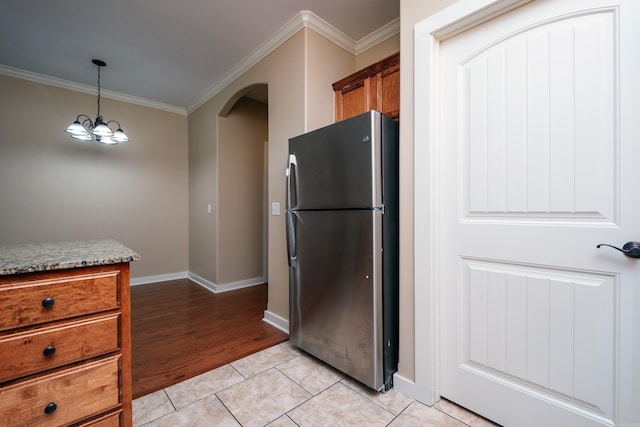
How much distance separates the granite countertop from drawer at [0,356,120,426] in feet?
1.31

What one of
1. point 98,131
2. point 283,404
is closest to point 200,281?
point 98,131

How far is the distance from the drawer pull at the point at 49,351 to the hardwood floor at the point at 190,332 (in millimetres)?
797

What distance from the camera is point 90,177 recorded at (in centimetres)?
364

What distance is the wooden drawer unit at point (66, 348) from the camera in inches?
36.9

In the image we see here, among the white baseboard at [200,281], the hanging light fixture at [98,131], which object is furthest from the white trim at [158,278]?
the hanging light fixture at [98,131]

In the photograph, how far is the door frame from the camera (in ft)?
4.87

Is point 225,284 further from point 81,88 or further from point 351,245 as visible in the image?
point 81,88

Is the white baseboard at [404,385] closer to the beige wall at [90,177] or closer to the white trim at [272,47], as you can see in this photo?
the white trim at [272,47]

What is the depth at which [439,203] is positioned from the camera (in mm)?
1530

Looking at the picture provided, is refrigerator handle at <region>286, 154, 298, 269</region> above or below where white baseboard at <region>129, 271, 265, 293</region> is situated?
above

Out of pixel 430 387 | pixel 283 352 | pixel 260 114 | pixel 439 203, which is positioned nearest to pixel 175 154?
pixel 260 114

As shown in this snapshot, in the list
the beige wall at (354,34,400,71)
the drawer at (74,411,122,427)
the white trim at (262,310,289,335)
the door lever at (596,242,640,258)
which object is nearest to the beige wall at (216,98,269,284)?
the white trim at (262,310,289,335)

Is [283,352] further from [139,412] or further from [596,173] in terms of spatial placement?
[596,173]

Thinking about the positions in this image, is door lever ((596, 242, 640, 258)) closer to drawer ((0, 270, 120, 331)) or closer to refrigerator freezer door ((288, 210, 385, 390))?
refrigerator freezer door ((288, 210, 385, 390))
